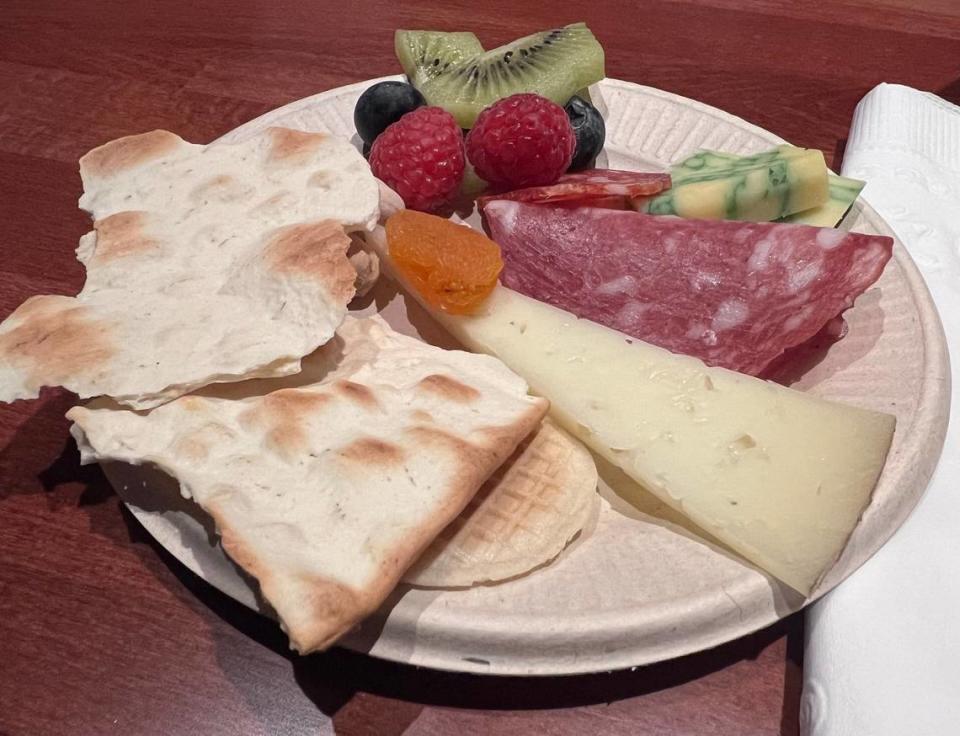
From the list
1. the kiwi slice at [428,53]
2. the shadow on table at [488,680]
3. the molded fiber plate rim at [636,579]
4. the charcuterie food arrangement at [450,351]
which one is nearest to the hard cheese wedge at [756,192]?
the charcuterie food arrangement at [450,351]

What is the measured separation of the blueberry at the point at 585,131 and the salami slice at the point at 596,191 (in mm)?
133

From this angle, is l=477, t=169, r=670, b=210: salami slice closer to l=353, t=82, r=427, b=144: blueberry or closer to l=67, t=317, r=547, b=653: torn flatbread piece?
l=353, t=82, r=427, b=144: blueberry

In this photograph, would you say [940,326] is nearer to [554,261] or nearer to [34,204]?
[554,261]

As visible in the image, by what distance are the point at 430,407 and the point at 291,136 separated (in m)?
0.74

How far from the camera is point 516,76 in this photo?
1999 millimetres

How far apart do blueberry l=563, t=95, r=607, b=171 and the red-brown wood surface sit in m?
0.71

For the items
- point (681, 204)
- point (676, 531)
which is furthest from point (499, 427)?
point (681, 204)

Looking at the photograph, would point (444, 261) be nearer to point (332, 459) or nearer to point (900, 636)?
point (332, 459)

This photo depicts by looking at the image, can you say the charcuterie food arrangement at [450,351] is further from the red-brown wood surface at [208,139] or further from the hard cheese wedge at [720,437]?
the red-brown wood surface at [208,139]

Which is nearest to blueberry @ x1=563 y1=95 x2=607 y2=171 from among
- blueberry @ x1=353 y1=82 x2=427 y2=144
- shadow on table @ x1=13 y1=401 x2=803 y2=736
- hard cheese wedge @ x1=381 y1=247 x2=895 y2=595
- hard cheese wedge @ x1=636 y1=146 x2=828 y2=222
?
hard cheese wedge @ x1=636 y1=146 x2=828 y2=222

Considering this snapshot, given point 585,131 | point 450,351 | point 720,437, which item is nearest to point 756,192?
point 585,131

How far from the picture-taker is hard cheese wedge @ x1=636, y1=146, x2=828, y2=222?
64.2 inches

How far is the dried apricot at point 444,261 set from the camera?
140cm

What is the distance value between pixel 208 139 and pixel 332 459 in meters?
1.50
